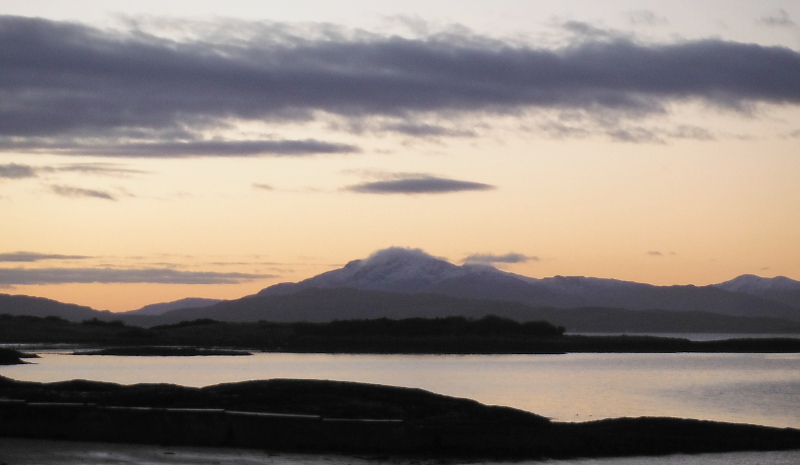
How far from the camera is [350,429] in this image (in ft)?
80.2

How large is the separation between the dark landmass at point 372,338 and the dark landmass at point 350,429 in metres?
71.2

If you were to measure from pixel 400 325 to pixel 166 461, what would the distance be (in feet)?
317

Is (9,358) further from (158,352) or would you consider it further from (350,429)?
(350,429)

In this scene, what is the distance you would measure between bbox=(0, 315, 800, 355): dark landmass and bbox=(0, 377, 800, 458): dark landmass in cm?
7116

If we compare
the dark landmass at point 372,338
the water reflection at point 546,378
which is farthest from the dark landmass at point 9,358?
the dark landmass at point 372,338

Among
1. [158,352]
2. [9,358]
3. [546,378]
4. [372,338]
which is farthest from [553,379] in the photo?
[372,338]

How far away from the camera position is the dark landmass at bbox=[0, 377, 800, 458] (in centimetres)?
2445

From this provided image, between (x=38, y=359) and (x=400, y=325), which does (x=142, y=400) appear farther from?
(x=400, y=325)

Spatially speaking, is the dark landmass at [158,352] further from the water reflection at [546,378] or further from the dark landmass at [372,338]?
the dark landmass at [372,338]

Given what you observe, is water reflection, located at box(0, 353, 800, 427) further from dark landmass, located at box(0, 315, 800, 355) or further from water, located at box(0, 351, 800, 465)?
dark landmass, located at box(0, 315, 800, 355)

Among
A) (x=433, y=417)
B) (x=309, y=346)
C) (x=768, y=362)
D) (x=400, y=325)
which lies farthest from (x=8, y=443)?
(x=400, y=325)

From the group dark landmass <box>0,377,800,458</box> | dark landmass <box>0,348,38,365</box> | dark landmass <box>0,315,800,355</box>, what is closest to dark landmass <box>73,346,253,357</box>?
dark landmass <box>0,315,800,355</box>

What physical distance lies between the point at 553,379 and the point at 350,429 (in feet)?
121

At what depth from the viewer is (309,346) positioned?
4200 inches
